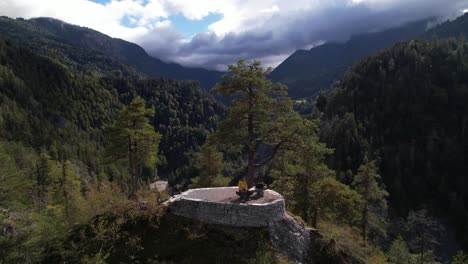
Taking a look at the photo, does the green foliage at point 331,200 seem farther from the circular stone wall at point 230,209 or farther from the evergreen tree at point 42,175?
the evergreen tree at point 42,175

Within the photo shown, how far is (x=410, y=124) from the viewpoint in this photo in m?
134

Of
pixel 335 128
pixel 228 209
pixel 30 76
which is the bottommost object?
pixel 335 128

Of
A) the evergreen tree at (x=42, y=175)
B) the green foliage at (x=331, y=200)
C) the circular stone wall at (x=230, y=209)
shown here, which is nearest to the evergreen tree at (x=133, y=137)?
the circular stone wall at (x=230, y=209)

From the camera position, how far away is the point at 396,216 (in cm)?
10269

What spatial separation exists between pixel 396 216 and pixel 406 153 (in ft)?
97.4

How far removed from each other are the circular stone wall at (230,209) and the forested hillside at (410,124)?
8504 cm

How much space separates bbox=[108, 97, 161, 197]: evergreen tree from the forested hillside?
3121 inches

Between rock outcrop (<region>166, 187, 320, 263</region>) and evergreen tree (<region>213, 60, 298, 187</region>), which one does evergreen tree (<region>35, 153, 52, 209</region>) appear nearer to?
rock outcrop (<region>166, 187, 320, 263</region>)

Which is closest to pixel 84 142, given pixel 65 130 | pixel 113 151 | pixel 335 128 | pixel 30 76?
pixel 65 130

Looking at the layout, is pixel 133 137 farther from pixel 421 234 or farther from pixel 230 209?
pixel 421 234

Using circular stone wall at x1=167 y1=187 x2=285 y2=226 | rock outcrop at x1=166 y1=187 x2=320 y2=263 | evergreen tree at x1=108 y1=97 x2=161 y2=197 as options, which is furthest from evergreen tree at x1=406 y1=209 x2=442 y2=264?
evergreen tree at x1=108 y1=97 x2=161 y2=197

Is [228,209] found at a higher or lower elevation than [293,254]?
higher

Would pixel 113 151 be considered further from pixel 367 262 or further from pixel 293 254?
pixel 367 262

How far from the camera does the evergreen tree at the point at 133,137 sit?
111 feet
